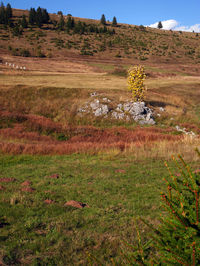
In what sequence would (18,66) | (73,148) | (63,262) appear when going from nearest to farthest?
(63,262), (73,148), (18,66)

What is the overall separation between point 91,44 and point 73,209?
78119 mm

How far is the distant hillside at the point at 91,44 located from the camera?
67.3 meters

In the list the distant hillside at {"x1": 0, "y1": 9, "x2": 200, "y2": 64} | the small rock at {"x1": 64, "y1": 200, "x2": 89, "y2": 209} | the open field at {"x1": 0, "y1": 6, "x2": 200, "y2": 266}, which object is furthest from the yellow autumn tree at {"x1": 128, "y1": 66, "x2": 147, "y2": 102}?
the distant hillside at {"x1": 0, "y1": 9, "x2": 200, "y2": 64}

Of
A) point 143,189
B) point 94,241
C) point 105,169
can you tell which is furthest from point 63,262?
point 105,169

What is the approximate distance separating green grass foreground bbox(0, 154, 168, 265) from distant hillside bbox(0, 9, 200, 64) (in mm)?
55987

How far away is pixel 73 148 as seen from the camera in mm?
16031

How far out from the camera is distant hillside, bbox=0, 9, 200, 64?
67294mm

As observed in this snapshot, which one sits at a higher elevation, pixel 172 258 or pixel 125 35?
pixel 125 35

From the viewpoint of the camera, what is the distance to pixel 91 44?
260 feet

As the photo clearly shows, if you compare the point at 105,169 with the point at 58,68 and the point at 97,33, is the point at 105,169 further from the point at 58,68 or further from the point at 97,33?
the point at 97,33

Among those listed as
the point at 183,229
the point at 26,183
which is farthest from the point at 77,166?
the point at 183,229

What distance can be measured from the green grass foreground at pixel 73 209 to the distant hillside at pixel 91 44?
56.0m

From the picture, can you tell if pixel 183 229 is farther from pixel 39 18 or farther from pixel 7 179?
pixel 39 18

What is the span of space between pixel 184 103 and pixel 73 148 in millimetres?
24386
